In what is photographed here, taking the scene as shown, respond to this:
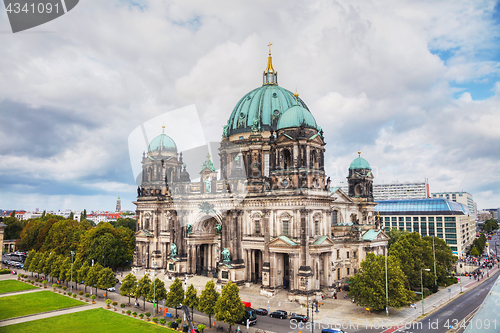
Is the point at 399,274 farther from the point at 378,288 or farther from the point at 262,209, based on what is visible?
the point at 262,209

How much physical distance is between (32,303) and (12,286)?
1886 cm

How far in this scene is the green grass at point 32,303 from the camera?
177 feet

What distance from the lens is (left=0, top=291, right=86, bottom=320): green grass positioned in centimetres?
5400

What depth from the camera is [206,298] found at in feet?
156

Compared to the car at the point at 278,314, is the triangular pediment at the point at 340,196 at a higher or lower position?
higher

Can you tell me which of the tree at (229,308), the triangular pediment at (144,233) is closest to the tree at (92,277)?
the triangular pediment at (144,233)

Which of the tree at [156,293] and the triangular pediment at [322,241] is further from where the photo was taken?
the triangular pediment at [322,241]

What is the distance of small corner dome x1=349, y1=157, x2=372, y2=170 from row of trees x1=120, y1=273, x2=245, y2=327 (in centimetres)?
5773

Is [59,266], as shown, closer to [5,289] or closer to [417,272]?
[5,289]

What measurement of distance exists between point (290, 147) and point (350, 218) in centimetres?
3418

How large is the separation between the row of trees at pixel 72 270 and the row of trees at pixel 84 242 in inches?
203

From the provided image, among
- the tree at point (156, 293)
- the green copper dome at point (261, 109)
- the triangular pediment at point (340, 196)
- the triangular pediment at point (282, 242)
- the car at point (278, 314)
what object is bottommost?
the car at point (278, 314)

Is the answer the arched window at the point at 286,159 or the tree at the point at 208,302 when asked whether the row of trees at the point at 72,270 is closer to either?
the tree at the point at 208,302

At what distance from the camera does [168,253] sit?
85.4 metres
